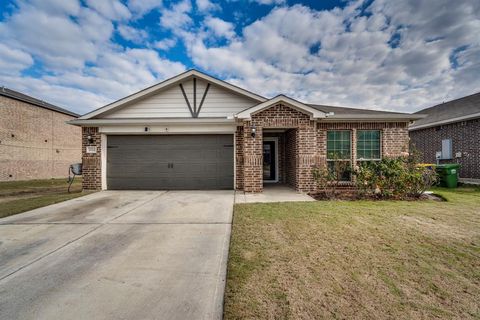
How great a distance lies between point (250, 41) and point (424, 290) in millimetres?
12896

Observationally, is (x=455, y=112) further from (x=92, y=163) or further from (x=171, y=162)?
(x=92, y=163)

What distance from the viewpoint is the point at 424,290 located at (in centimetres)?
223

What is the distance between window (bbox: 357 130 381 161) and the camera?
27.6 ft

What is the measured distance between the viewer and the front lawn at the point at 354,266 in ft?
6.48

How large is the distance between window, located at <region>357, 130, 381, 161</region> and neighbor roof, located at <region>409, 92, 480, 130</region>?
258 inches

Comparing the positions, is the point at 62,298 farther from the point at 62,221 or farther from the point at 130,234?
the point at 62,221

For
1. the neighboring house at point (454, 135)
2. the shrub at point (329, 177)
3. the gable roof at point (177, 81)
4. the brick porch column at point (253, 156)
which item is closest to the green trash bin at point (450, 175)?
the neighboring house at point (454, 135)

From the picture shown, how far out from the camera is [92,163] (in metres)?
8.82

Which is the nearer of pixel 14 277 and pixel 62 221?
pixel 14 277

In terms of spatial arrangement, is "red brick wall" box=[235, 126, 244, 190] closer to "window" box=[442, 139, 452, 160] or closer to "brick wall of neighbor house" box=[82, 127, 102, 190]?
"brick wall of neighbor house" box=[82, 127, 102, 190]

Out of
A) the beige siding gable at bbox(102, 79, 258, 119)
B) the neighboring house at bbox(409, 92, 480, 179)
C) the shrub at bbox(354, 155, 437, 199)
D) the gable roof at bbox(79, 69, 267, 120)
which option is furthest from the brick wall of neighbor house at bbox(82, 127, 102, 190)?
the neighboring house at bbox(409, 92, 480, 179)

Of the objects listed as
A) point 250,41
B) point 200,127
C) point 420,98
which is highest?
point 250,41

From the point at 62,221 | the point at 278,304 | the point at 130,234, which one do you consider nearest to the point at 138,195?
the point at 62,221

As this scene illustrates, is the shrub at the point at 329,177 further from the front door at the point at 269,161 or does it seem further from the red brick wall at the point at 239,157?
the front door at the point at 269,161
